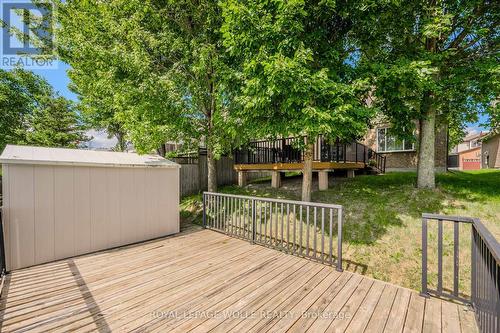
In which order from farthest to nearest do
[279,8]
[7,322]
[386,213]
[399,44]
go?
[399,44] → [386,213] → [279,8] → [7,322]

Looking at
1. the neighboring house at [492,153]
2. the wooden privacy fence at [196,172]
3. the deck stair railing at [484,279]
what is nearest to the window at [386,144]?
the wooden privacy fence at [196,172]

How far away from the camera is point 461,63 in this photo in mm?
6250

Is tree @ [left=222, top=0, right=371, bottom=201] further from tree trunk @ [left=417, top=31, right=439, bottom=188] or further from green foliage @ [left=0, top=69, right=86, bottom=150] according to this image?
green foliage @ [left=0, top=69, right=86, bottom=150]

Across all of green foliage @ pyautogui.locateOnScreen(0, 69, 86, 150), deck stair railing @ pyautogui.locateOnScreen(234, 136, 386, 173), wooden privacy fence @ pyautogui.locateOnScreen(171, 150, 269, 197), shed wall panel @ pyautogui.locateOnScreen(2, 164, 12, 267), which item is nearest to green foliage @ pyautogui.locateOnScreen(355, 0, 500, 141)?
deck stair railing @ pyautogui.locateOnScreen(234, 136, 386, 173)

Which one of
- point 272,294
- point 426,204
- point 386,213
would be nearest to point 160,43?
point 272,294

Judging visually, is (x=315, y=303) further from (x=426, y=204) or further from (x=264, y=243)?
(x=426, y=204)

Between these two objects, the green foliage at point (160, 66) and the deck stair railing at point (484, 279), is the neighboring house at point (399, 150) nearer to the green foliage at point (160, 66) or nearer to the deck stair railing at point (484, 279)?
the green foliage at point (160, 66)

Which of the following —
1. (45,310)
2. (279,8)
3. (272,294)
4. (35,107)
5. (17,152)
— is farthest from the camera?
(35,107)

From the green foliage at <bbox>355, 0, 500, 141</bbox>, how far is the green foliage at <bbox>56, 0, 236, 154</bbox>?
3.89m

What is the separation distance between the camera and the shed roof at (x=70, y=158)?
360cm

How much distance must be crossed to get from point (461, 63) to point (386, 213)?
4.86 meters

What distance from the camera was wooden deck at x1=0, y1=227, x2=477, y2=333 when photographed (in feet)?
7.42

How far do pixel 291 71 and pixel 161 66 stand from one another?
4368 mm

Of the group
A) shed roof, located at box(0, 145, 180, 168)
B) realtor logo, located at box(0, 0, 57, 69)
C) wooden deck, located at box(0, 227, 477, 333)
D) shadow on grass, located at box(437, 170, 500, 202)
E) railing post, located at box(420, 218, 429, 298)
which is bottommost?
wooden deck, located at box(0, 227, 477, 333)
